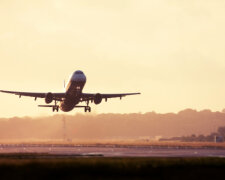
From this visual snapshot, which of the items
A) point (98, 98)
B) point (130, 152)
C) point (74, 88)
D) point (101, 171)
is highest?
point (74, 88)

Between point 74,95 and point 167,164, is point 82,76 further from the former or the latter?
point 167,164

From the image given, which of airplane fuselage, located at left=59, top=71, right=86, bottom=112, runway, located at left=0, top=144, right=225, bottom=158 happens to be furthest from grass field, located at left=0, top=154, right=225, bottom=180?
airplane fuselage, located at left=59, top=71, right=86, bottom=112

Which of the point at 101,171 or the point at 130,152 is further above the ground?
the point at 130,152

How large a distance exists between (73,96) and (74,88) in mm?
3665

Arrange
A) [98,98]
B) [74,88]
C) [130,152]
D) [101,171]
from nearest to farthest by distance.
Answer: [101,171] → [74,88] → [98,98] → [130,152]

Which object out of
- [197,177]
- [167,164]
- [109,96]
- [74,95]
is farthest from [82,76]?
[197,177]

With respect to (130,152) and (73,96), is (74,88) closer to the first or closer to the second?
(73,96)

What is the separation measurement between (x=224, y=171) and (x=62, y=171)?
13.8 metres

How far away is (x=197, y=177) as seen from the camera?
36.1 m

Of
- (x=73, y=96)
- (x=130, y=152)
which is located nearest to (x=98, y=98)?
(x=73, y=96)

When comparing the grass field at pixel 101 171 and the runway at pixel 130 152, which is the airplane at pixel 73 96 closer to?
the runway at pixel 130 152

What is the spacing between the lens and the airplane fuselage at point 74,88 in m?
82.1

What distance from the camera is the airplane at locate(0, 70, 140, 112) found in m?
82.6

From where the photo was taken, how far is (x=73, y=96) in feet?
285
